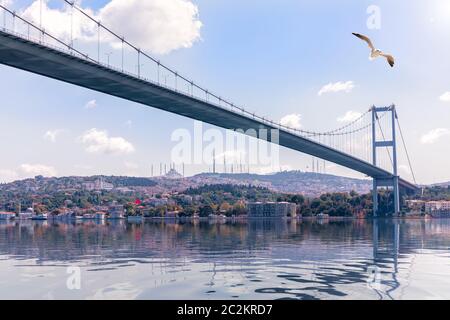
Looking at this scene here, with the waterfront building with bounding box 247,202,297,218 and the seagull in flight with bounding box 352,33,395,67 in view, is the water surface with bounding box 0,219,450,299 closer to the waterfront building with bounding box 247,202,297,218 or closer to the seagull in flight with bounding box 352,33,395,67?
the seagull in flight with bounding box 352,33,395,67

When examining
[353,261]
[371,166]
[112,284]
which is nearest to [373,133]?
[371,166]

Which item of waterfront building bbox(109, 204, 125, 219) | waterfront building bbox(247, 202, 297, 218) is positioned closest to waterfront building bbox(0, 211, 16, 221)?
waterfront building bbox(109, 204, 125, 219)

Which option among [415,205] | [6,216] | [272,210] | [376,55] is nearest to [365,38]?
[376,55]

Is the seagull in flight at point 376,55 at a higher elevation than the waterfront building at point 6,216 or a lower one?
higher

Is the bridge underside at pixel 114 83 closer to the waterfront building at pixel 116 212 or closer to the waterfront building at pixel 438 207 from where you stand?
the waterfront building at pixel 438 207

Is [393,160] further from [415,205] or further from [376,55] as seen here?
[376,55]

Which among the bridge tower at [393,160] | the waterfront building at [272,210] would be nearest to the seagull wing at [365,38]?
the bridge tower at [393,160]
